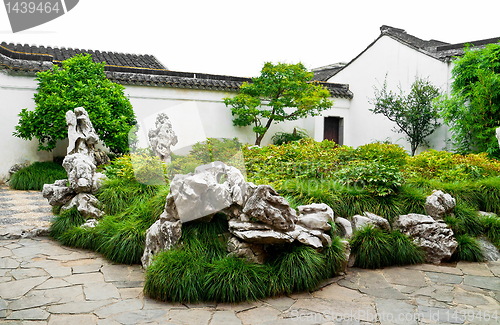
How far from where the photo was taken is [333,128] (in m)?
15.6

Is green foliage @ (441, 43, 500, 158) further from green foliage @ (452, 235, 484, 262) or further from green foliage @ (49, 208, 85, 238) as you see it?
green foliage @ (49, 208, 85, 238)

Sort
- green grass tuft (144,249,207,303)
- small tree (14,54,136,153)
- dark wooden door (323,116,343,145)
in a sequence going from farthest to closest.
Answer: dark wooden door (323,116,343,145) < small tree (14,54,136,153) < green grass tuft (144,249,207,303)

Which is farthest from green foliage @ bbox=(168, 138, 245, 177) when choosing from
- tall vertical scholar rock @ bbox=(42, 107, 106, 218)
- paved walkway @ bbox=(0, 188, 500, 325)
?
paved walkway @ bbox=(0, 188, 500, 325)

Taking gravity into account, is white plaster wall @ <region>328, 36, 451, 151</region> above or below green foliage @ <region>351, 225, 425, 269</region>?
above

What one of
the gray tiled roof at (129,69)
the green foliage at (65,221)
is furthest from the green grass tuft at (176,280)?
the gray tiled roof at (129,69)

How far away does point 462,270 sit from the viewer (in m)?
4.84

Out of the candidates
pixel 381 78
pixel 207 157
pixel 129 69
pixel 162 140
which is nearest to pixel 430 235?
pixel 207 157

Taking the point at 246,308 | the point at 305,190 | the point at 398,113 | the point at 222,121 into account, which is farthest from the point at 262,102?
the point at 246,308

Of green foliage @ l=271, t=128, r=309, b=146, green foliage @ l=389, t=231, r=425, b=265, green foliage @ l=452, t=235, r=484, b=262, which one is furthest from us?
green foliage @ l=271, t=128, r=309, b=146

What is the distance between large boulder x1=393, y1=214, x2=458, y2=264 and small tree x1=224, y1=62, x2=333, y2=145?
7049mm

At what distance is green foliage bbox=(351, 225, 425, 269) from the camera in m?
4.84

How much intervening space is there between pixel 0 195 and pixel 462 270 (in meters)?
8.62

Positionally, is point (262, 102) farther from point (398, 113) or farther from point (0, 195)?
point (0, 195)

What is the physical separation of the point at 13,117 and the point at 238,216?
27.4 ft
